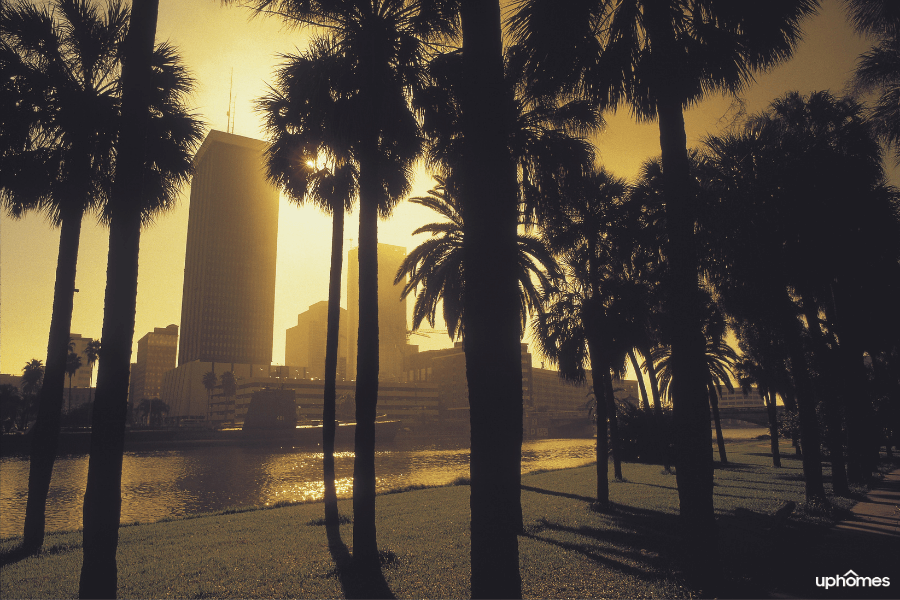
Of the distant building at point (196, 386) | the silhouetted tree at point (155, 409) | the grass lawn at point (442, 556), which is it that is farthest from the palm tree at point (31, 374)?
the grass lawn at point (442, 556)

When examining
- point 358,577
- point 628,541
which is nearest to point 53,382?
point 358,577

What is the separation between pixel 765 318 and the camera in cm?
1786

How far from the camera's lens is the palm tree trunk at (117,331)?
16.7 feet


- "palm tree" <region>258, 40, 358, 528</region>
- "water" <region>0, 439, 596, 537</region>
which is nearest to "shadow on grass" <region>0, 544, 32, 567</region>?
"palm tree" <region>258, 40, 358, 528</region>

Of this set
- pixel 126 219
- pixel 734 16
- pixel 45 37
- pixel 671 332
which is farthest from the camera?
pixel 45 37

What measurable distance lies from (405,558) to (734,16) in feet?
38.2

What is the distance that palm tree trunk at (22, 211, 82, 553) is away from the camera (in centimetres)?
1148

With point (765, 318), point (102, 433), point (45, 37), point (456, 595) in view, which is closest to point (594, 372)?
point (765, 318)

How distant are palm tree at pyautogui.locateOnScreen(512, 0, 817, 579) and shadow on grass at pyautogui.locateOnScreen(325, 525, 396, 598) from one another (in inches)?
189

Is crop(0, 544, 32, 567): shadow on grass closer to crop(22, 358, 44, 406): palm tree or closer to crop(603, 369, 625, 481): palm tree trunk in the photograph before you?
crop(603, 369, 625, 481): palm tree trunk

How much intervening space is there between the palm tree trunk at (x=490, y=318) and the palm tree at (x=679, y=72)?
3.06 metres

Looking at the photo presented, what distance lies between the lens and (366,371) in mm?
9688

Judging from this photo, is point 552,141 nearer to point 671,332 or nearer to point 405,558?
point 671,332

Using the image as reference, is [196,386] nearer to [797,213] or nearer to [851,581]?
[797,213]
